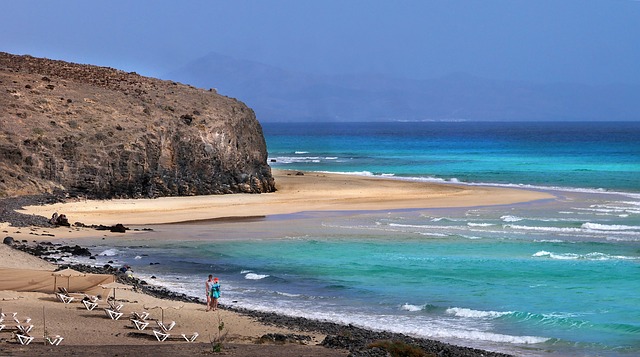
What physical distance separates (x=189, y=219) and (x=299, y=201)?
9277 mm

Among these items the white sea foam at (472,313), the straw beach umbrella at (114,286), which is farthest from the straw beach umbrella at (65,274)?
the white sea foam at (472,313)

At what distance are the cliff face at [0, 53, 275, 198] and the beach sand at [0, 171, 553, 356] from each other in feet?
5.07

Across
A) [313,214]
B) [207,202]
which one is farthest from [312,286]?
[207,202]

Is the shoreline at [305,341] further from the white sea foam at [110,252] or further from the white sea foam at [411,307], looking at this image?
the white sea foam at [110,252]

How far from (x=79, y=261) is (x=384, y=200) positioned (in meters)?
24.2

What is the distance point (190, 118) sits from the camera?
51125 millimetres

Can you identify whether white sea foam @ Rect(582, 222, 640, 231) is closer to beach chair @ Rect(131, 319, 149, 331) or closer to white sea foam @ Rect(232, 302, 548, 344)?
white sea foam @ Rect(232, 302, 548, 344)

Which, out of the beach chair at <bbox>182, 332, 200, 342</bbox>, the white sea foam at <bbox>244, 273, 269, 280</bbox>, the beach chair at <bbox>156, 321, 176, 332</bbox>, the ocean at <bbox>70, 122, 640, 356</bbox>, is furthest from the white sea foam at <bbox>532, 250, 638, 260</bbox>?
the beach chair at <bbox>182, 332, 200, 342</bbox>

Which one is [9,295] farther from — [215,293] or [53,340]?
[53,340]

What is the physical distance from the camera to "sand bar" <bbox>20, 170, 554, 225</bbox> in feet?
133

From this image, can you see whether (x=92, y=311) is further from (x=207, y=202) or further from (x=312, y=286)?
(x=207, y=202)

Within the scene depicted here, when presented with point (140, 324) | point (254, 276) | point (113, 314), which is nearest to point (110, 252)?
point (254, 276)

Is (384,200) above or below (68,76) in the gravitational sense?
below

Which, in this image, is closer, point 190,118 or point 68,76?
point 190,118
